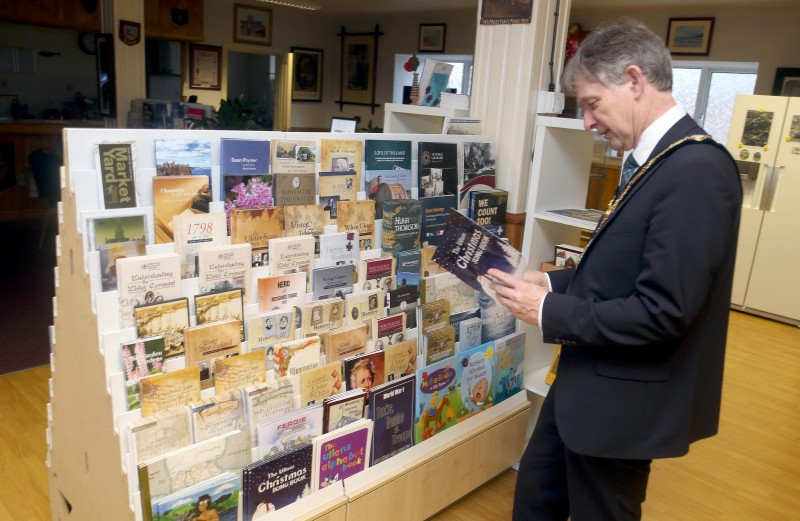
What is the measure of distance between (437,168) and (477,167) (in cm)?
24

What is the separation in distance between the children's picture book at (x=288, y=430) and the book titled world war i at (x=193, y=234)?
1.45 feet

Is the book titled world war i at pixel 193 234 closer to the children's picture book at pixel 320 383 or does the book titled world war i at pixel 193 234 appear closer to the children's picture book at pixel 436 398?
the children's picture book at pixel 320 383

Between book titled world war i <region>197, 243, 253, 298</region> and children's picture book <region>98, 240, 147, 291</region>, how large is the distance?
6.6 inches

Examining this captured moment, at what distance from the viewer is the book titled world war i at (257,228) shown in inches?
63.0

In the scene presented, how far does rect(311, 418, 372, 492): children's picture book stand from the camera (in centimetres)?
171

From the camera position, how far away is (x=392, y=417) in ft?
6.31

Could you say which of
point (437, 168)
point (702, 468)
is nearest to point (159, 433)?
point (437, 168)

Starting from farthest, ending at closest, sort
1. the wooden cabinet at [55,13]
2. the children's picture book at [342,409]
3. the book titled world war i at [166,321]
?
the wooden cabinet at [55,13], the children's picture book at [342,409], the book titled world war i at [166,321]

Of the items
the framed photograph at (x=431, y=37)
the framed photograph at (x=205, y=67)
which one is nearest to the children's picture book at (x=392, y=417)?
the framed photograph at (x=205, y=67)

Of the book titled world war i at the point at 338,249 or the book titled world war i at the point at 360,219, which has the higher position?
the book titled world war i at the point at 360,219

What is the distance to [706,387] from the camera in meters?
1.40


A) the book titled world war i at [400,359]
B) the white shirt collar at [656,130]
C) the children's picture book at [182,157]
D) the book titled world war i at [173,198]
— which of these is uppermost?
the white shirt collar at [656,130]

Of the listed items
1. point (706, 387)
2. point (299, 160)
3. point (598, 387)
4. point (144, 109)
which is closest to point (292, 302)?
point (299, 160)

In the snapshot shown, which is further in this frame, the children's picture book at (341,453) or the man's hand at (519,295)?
the children's picture book at (341,453)
